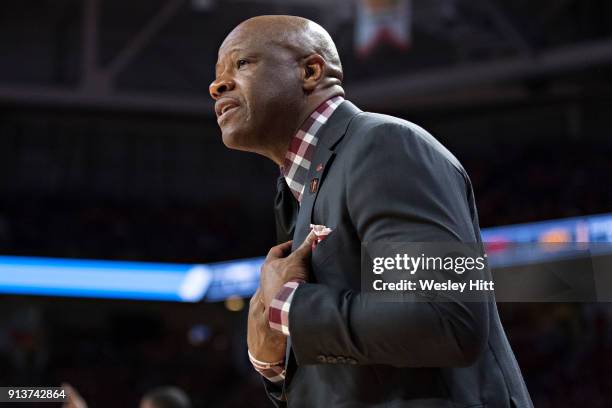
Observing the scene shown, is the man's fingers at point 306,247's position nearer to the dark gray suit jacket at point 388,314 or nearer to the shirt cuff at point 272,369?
the dark gray suit jacket at point 388,314

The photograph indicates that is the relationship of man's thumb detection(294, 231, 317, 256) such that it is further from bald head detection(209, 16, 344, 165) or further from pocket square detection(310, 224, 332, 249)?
bald head detection(209, 16, 344, 165)

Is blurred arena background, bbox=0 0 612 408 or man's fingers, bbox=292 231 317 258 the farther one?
blurred arena background, bbox=0 0 612 408

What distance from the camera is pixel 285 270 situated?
1331 millimetres

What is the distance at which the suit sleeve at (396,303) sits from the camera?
1.17 m

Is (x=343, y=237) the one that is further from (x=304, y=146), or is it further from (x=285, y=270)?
(x=304, y=146)

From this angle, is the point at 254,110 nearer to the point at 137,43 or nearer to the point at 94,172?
the point at 137,43

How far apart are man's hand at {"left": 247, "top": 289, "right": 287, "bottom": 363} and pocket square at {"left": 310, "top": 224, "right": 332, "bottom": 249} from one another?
0.15 metres

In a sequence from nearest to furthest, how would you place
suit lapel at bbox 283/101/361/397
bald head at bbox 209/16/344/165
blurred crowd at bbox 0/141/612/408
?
suit lapel at bbox 283/101/361/397
bald head at bbox 209/16/344/165
blurred crowd at bbox 0/141/612/408

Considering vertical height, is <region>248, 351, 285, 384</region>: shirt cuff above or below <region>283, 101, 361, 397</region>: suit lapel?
below

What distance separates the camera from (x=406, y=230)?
1.19 m

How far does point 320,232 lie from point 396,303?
0.66 feet

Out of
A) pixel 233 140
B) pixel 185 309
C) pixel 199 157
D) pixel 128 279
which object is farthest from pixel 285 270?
pixel 199 157

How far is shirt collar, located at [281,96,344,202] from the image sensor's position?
4.99ft

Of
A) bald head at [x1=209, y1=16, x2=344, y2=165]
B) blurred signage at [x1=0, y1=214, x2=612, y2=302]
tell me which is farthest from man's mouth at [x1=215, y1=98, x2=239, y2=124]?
blurred signage at [x1=0, y1=214, x2=612, y2=302]
